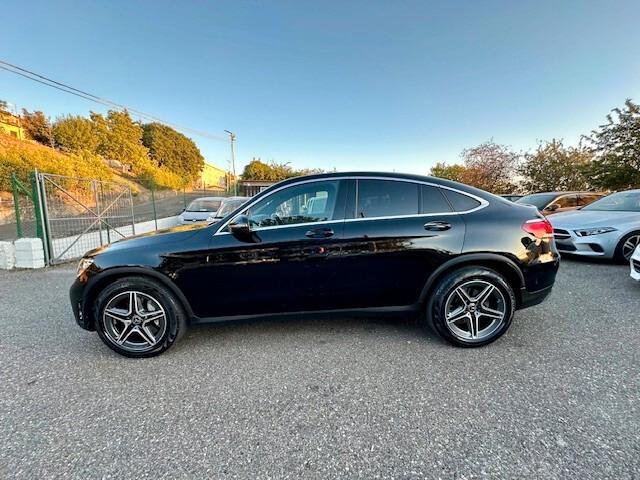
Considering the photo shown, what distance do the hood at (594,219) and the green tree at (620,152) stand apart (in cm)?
1292

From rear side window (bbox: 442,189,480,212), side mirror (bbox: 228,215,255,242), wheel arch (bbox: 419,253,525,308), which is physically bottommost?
wheel arch (bbox: 419,253,525,308)

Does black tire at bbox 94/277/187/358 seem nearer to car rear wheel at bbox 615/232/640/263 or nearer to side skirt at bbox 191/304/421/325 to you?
side skirt at bbox 191/304/421/325

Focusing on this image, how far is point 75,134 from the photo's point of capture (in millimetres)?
31328

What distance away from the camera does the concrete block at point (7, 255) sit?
233 inches

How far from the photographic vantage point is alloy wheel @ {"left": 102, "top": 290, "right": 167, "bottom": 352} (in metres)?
2.62

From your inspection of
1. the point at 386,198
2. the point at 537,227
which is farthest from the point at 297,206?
the point at 537,227

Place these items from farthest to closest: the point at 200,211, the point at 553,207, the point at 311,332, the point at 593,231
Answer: the point at 200,211, the point at 553,207, the point at 593,231, the point at 311,332

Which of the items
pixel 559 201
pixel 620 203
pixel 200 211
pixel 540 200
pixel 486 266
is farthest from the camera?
pixel 200 211

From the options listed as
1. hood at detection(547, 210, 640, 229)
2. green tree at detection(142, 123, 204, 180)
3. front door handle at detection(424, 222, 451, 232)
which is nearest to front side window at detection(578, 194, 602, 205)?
hood at detection(547, 210, 640, 229)

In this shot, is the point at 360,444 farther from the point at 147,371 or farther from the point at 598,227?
the point at 598,227

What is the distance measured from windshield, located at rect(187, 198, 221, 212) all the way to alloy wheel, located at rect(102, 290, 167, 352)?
7278 mm

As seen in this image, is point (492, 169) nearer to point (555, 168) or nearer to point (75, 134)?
point (555, 168)

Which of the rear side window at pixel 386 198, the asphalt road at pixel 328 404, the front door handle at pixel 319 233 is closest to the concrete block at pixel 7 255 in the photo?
the asphalt road at pixel 328 404

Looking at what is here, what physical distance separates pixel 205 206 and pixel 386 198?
27.2 ft
